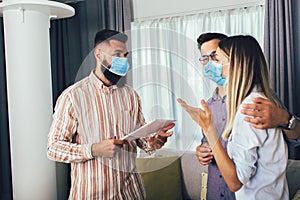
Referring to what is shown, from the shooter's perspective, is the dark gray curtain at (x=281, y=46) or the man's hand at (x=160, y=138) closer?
the man's hand at (x=160, y=138)

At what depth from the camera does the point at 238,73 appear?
1.55 metres

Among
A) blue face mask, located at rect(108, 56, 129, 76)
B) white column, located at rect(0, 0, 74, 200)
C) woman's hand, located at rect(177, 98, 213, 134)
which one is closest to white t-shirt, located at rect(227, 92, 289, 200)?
woman's hand, located at rect(177, 98, 213, 134)

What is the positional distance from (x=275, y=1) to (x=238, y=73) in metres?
0.72

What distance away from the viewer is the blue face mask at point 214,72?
63.0 inches

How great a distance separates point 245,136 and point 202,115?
0.57 ft

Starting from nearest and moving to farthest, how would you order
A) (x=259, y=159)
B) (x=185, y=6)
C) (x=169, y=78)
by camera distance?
(x=259, y=159), (x=169, y=78), (x=185, y=6)

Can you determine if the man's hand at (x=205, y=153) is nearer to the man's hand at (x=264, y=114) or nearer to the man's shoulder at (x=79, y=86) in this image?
the man's hand at (x=264, y=114)

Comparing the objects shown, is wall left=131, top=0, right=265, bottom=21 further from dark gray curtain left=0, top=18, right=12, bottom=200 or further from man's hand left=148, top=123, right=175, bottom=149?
dark gray curtain left=0, top=18, right=12, bottom=200

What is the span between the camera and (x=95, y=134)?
5.34 ft

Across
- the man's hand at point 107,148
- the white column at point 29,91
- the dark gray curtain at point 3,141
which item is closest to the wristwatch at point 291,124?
the man's hand at point 107,148

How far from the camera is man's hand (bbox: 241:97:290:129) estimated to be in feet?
4.91

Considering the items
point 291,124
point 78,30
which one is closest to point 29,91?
Result: point 78,30

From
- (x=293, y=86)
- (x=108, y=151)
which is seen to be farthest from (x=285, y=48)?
(x=108, y=151)

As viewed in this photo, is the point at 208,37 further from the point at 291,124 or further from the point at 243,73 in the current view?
the point at 291,124
